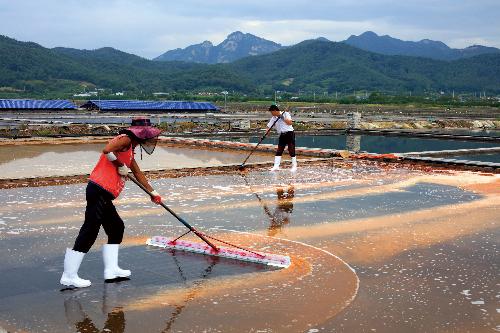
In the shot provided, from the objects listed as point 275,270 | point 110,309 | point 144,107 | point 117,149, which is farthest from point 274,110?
point 144,107

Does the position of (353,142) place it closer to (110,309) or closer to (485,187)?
(485,187)

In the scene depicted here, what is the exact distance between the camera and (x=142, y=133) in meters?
6.45

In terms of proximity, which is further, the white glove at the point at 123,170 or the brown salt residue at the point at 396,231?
the brown salt residue at the point at 396,231

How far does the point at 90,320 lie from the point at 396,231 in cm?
508

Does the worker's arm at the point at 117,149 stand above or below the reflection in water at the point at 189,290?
above

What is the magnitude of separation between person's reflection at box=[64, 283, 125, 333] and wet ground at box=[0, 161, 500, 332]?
0.02 metres

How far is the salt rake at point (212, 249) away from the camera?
7.19 meters

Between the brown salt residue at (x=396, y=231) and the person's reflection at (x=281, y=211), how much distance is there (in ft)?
0.90

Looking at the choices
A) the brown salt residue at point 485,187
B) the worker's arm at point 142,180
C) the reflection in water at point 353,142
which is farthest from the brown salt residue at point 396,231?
the reflection in water at point 353,142

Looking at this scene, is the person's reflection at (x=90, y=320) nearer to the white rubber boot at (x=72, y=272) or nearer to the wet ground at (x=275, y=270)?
the wet ground at (x=275, y=270)

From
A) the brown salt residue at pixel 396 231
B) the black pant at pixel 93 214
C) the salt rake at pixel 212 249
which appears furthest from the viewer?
the brown salt residue at pixel 396 231

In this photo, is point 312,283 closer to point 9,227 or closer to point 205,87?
point 9,227

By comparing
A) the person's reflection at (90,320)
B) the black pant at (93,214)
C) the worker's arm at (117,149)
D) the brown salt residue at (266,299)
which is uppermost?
the worker's arm at (117,149)

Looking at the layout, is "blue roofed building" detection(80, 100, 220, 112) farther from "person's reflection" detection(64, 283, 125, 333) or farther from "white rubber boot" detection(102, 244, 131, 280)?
"person's reflection" detection(64, 283, 125, 333)
